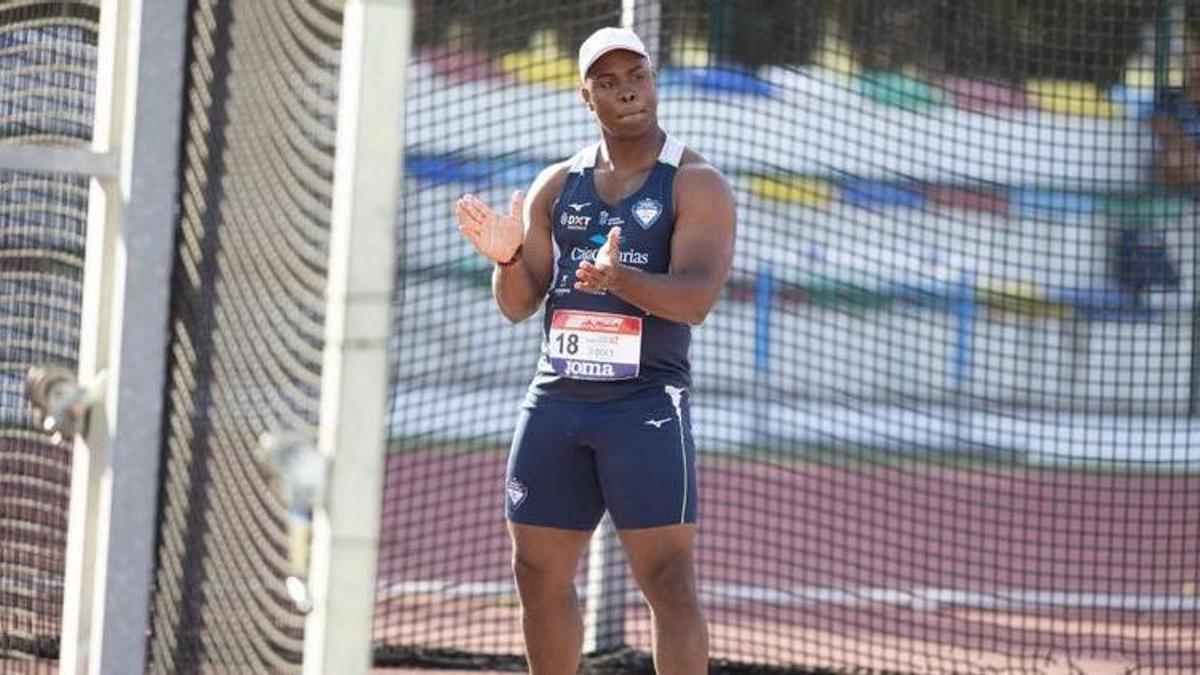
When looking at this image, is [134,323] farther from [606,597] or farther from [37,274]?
[606,597]

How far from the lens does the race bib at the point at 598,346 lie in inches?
225

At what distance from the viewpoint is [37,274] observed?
505 centimetres

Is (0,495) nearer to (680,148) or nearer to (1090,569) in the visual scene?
(680,148)

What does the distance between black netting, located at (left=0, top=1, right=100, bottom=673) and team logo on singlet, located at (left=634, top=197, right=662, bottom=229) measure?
4.95 ft

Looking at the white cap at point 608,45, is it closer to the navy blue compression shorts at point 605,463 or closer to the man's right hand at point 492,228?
the man's right hand at point 492,228

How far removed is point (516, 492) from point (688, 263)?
2.56ft

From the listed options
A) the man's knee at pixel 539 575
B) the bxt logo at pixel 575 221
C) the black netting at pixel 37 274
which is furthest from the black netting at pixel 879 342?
the black netting at pixel 37 274

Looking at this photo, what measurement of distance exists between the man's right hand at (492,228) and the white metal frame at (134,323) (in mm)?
1627

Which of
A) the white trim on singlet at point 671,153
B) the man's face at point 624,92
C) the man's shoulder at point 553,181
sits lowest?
the man's shoulder at point 553,181

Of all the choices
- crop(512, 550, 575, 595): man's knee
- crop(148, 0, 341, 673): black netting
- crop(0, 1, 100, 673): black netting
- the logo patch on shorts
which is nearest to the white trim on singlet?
the logo patch on shorts

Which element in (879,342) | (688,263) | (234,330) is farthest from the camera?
(879,342)

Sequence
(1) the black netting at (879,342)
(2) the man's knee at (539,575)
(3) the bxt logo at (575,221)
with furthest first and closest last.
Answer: (1) the black netting at (879,342), (2) the man's knee at (539,575), (3) the bxt logo at (575,221)

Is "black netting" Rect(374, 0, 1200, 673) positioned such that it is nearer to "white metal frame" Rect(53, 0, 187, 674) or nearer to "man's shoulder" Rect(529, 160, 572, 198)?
"man's shoulder" Rect(529, 160, 572, 198)

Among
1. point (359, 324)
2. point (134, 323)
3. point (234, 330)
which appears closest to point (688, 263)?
point (234, 330)
